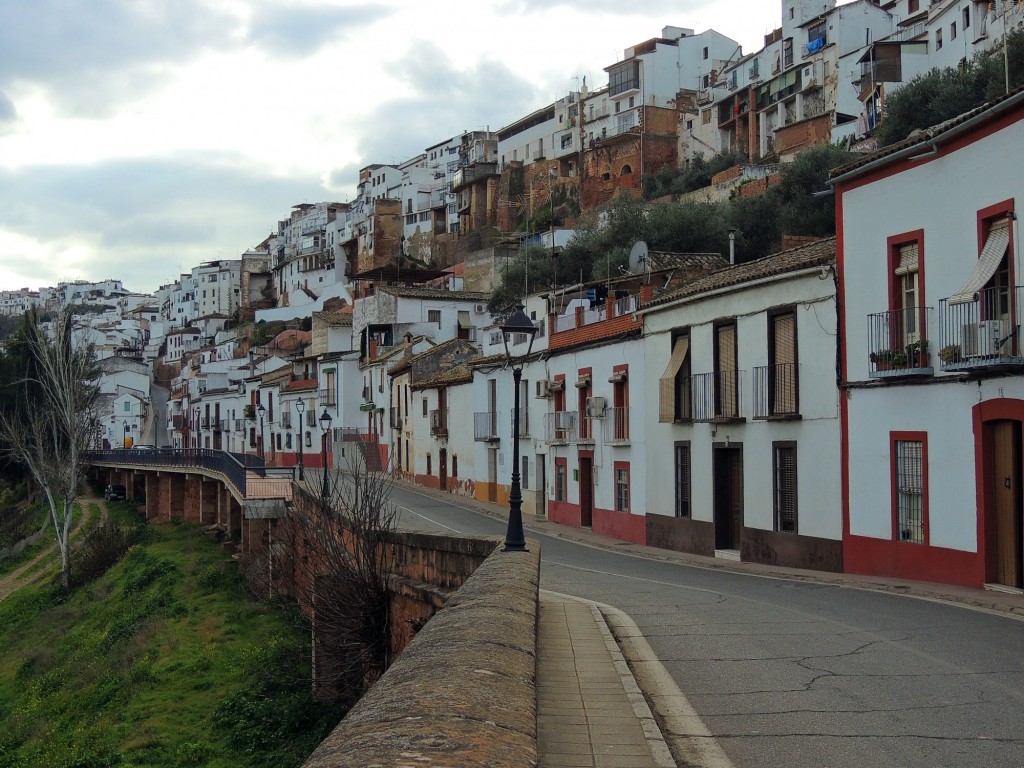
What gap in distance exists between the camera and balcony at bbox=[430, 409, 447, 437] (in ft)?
159

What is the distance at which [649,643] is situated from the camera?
11492 millimetres

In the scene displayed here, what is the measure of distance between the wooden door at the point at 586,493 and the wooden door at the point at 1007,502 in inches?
707

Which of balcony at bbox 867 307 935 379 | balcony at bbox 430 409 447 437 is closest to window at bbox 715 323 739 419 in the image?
balcony at bbox 867 307 935 379

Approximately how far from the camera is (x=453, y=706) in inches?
180

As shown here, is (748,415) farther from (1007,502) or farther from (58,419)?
(58,419)

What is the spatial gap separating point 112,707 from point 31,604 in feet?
68.6

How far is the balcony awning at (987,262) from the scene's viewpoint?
16.2m

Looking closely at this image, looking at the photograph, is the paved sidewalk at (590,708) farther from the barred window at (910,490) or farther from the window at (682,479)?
the window at (682,479)


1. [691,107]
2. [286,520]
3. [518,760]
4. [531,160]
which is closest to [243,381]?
[531,160]

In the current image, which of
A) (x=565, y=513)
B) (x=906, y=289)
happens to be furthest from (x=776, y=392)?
(x=565, y=513)

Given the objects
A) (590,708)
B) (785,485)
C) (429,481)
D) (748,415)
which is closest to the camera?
(590,708)

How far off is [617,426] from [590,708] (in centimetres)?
2371

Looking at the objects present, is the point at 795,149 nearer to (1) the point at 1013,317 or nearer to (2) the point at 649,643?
(1) the point at 1013,317

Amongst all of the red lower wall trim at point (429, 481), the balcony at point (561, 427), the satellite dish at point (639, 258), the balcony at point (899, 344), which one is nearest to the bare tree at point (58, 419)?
the red lower wall trim at point (429, 481)
